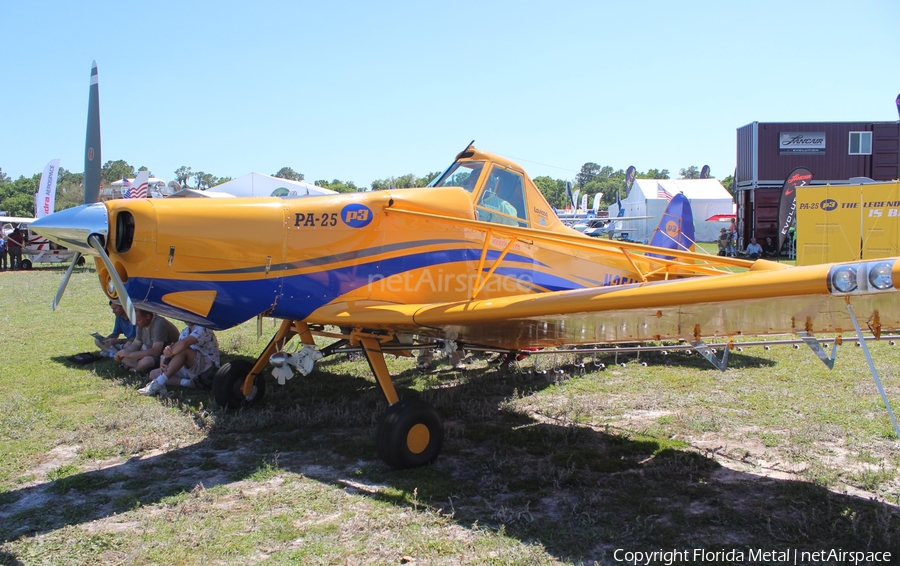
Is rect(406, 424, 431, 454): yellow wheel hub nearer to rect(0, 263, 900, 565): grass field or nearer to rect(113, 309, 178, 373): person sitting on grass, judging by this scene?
rect(0, 263, 900, 565): grass field

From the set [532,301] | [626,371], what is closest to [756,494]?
[532,301]

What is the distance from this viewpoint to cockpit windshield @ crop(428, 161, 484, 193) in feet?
20.6

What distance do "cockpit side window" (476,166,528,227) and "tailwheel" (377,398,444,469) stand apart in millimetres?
2040

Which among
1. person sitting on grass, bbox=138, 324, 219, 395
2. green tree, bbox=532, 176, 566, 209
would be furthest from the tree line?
person sitting on grass, bbox=138, 324, 219, 395

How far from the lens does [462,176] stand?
20.8 feet

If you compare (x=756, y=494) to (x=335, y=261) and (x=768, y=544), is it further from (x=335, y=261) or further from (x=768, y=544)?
(x=335, y=261)

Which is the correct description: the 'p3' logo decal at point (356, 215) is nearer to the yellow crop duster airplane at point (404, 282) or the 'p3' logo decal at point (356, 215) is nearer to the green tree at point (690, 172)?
the yellow crop duster airplane at point (404, 282)

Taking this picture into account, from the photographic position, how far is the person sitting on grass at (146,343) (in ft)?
26.3

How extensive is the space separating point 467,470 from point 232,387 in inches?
117

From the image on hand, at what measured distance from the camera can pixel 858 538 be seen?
3.79 meters

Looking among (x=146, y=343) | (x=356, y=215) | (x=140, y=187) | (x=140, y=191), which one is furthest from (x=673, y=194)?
(x=356, y=215)

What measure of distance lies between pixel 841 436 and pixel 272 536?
15.8ft

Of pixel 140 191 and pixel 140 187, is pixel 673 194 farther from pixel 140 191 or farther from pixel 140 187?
pixel 140 191

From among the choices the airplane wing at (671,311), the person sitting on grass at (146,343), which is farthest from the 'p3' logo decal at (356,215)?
the person sitting on grass at (146,343)
